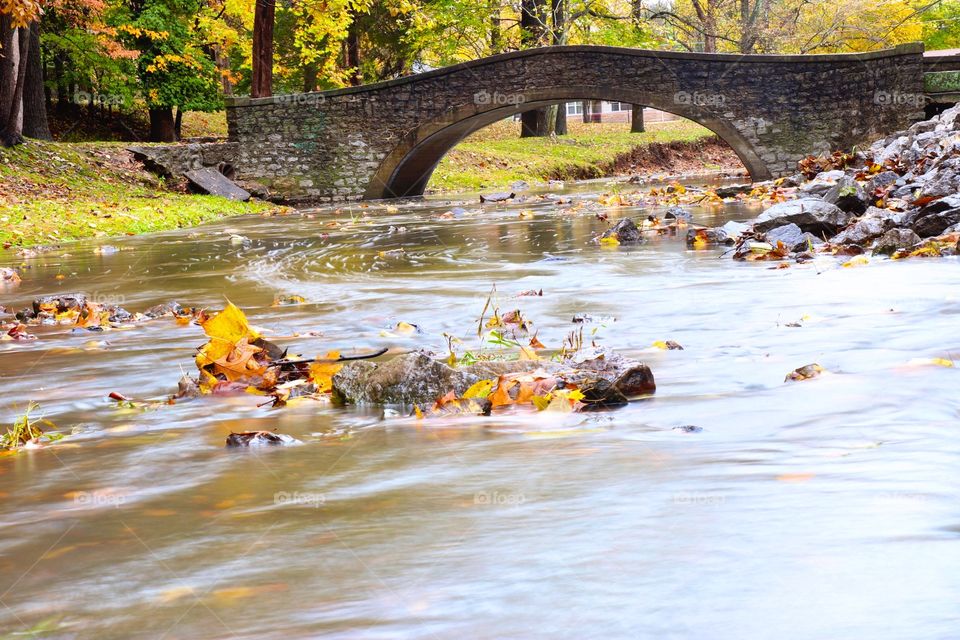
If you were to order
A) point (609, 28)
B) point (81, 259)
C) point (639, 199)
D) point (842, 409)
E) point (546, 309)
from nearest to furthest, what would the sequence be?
point (842, 409), point (546, 309), point (81, 259), point (639, 199), point (609, 28)

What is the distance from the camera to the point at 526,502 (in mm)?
2771

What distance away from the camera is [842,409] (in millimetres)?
3605

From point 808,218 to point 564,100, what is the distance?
1477cm

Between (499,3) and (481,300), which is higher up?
(499,3)

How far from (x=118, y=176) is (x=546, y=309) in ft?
53.0

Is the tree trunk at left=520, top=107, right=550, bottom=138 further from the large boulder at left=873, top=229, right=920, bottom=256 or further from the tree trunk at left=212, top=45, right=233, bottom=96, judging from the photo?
the large boulder at left=873, top=229, right=920, bottom=256

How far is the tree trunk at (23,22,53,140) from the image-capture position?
22.2 meters

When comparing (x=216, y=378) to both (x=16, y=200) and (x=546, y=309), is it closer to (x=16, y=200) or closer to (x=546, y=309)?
(x=546, y=309)

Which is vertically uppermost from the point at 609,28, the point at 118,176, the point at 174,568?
the point at 609,28

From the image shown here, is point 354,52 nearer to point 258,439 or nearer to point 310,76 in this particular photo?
point 310,76

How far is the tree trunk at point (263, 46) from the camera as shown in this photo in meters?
23.6

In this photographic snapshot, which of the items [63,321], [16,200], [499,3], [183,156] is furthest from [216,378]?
[499,3]

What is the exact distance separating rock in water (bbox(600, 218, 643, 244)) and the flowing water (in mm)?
5647

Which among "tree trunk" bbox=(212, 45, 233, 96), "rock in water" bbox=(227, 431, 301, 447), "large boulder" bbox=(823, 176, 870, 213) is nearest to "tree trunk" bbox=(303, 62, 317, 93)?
"tree trunk" bbox=(212, 45, 233, 96)
